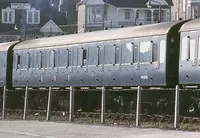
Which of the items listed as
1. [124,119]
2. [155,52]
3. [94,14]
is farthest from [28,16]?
[124,119]

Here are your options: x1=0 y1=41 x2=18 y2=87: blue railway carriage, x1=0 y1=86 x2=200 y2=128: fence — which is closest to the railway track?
x1=0 y1=86 x2=200 y2=128: fence

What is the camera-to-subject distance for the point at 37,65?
29.5 m

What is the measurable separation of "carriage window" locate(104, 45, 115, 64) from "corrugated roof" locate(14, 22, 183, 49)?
380mm

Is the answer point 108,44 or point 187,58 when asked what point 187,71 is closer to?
point 187,58

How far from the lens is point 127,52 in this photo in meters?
22.8

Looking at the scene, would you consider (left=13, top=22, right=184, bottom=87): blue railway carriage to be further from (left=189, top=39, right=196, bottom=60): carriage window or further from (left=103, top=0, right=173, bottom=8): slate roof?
(left=103, top=0, right=173, bottom=8): slate roof

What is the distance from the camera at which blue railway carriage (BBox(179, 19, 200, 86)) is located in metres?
19.3

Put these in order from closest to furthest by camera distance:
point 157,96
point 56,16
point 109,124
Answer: point 109,124, point 157,96, point 56,16

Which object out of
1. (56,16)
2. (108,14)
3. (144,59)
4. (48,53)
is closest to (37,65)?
(48,53)

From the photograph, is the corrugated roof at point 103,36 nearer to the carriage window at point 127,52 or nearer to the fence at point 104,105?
the carriage window at point 127,52

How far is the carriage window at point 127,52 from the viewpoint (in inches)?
890

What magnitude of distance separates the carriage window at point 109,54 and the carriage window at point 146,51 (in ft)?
6.44

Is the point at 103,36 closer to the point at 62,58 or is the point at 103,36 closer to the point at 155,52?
the point at 62,58

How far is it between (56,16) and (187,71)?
61.8 meters
